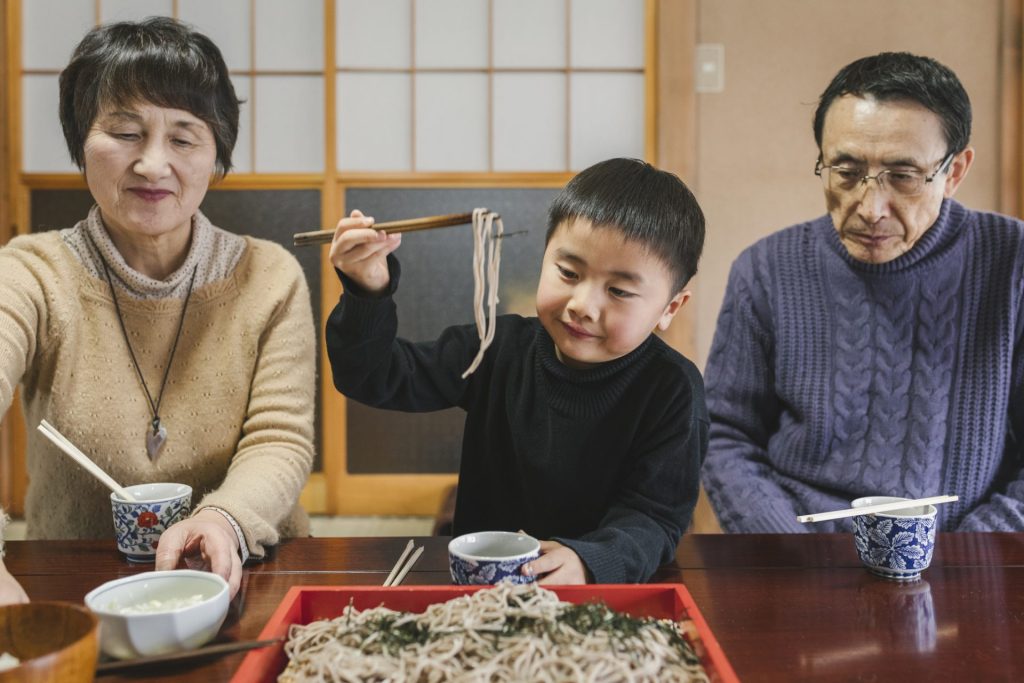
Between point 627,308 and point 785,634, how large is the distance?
1.60ft

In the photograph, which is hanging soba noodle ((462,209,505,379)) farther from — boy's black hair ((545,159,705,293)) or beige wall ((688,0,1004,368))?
beige wall ((688,0,1004,368))

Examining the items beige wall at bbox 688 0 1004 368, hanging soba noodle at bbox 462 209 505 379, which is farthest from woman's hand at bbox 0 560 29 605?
beige wall at bbox 688 0 1004 368

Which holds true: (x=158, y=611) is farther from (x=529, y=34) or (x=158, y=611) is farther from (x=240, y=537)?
(x=529, y=34)

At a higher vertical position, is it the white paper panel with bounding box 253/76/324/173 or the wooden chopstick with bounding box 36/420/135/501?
the white paper panel with bounding box 253/76/324/173

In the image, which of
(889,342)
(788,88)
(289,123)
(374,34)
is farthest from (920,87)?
(289,123)

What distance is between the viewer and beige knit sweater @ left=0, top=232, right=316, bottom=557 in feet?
5.14

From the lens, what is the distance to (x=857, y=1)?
11.6ft

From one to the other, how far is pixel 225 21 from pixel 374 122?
770mm

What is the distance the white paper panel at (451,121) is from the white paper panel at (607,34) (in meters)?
0.44

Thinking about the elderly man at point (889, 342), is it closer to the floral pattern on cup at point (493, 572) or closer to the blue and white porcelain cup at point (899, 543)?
the blue and white porcelain cup at point (899, 543)

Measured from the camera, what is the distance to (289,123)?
374 cm

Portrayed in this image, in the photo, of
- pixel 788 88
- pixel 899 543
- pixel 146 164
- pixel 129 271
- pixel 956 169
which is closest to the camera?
pixel 899 543

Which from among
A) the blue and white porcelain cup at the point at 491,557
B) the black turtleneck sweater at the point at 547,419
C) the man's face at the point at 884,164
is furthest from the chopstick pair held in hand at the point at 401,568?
the man's face at the point at 884,164

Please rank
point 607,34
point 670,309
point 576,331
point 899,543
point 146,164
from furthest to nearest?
point 607,34 → point 146,164 → point 670,309 → point 576,331 → point 899,543
